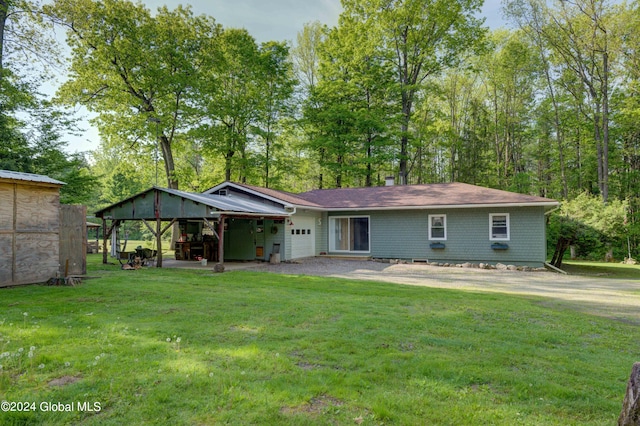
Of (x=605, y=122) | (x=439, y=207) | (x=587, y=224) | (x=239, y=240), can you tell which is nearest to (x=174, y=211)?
(x=239, y=240)

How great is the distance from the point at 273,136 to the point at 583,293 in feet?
62.0

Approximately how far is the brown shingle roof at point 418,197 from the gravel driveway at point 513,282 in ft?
8.75

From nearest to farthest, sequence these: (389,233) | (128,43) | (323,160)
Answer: (389,233) → (128,43) → (323,160)

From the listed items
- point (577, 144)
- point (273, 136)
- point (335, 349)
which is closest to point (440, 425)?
point (335, 349)

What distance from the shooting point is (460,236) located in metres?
14.3

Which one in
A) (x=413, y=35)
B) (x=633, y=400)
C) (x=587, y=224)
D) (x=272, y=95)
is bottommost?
(x=633, y=400)

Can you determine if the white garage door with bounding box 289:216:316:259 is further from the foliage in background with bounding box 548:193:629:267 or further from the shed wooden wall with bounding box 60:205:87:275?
the foliage in background with bounding box 548:193:629:267

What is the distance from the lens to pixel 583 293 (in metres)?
8.20

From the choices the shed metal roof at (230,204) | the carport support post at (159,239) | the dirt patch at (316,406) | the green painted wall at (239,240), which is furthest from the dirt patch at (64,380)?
the green painted wall at (239,240)

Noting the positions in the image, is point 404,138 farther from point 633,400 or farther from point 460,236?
point 633,400

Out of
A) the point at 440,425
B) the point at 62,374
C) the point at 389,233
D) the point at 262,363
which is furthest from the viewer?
the point at 389,233

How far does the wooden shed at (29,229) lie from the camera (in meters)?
7.25

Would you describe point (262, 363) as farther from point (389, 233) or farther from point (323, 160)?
point (323, 160)

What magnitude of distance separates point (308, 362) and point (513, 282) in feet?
28.1
